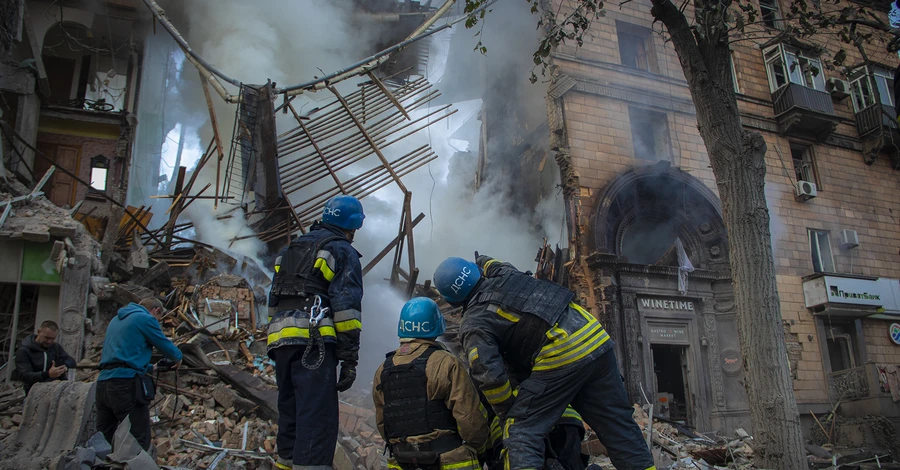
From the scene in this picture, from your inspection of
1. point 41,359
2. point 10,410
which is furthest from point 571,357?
point 10,410

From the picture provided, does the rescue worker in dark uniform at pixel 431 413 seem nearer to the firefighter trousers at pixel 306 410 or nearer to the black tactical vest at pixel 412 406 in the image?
the black tactical vest at pixel 412 406

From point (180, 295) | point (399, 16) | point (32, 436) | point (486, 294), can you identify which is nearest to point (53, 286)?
point (180, 295)

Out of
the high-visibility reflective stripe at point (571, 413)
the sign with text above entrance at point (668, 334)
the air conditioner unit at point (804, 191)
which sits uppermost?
the air conditioner unit at point (804, 191)

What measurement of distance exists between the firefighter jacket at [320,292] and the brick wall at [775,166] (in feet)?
30.3

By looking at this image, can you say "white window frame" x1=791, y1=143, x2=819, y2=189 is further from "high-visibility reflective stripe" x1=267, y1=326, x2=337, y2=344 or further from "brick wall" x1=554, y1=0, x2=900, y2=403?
"high-visibility reflective stripe" x1=267, y1=326, x2=337, y2=344

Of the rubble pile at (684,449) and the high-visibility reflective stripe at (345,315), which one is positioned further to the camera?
the rubble pile at (684,449)

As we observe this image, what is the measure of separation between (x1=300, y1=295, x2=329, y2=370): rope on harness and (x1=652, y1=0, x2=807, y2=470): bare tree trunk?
4.47 metres

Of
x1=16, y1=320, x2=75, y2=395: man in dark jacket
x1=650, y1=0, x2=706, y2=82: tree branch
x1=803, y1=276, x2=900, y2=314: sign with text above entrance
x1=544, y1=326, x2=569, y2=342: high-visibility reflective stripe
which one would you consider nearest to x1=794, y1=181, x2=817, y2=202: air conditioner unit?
x1=803, y1=276, x2=900, y2=314: sign with text above entrance

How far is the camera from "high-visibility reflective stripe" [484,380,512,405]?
334 cm

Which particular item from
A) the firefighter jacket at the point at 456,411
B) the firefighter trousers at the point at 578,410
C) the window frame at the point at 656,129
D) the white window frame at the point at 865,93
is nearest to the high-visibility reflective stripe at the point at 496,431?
the firefighter jacket at the point at 456,411

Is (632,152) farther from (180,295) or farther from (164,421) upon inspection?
(164,421)

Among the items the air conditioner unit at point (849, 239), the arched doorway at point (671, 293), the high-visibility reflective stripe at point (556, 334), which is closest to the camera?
the high-visibility reflective stripe at point (556, 334)

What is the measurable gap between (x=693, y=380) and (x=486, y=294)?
35.2 ft

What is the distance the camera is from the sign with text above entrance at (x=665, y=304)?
12.4 metres
